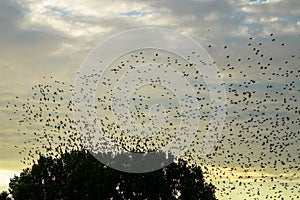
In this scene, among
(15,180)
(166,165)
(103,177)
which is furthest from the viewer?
(15,180)

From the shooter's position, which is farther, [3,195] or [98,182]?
[3,195]

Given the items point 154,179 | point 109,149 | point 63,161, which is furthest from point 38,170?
point 154,179

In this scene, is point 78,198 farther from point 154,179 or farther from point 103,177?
point 154,179

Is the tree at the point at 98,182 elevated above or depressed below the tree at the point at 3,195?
below

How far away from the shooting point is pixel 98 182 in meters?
74.9

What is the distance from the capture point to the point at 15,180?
8925cm

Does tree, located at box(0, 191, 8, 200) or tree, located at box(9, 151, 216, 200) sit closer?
Answer: tree, located at box(9, 151, 216, 200)

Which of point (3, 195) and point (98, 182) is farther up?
point (3, 195)

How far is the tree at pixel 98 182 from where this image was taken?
Answer: 75.8m

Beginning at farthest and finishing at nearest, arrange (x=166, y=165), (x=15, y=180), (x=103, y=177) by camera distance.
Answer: (x=15, y=180)
(x=166, y=165)
(x=103, y=177)

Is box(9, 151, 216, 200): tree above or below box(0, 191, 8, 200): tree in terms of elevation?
below

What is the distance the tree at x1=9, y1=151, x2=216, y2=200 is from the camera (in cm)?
7575

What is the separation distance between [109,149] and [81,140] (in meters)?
4.84

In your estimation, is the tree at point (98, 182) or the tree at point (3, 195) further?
the tree at point (3, 195)
